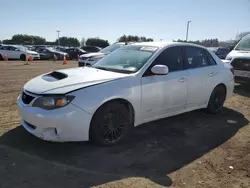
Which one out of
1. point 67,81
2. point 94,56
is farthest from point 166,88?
point 94,56

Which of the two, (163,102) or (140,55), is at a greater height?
(140,55)

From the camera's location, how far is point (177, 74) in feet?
16.0

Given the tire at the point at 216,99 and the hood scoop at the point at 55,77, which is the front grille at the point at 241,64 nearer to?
the tire at the point at 216,99

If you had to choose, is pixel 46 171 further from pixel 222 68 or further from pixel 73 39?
pixel 73 39

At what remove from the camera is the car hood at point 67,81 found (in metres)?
3.73

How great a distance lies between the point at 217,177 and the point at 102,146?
173 centimetres

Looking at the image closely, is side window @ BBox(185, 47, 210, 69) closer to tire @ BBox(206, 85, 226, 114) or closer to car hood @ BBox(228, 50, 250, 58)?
tire @ BBox(206, 85, 226, 114)

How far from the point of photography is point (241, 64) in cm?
902

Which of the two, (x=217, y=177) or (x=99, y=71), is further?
(x=99, y=71)

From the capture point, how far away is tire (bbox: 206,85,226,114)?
Answer: 5910 millimetres

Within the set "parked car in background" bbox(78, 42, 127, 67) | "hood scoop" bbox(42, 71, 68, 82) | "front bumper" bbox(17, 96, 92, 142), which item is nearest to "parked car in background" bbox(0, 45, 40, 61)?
"parked car in background" bbox(78, 42, 127, 67)

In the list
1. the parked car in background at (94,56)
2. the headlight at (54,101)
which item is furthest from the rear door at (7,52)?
the headlight at (54,101)

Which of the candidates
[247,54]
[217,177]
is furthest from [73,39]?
[217,177]

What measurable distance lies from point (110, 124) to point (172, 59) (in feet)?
6.09
